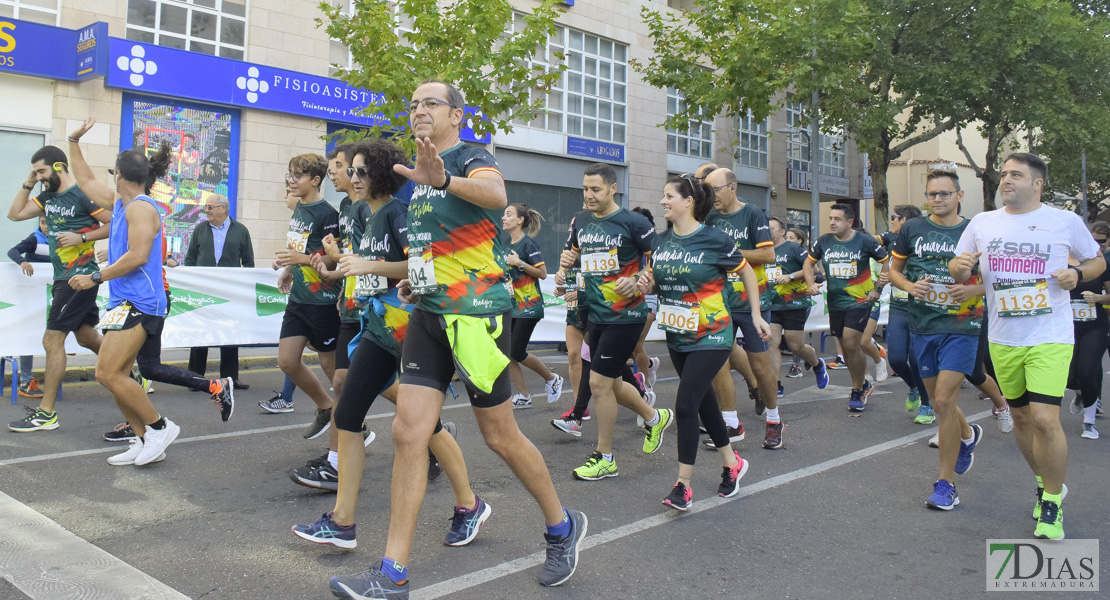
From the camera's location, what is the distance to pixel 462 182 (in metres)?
3.45

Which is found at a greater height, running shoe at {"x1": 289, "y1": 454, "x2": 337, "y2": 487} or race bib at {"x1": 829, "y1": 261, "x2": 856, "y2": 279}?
race bib at {"x1": 829, "y1": 261, "x2": 856, "y2": 279}

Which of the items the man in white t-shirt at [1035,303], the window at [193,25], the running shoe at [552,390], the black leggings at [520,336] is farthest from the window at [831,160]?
the man in white t-shirt at [1035,303]

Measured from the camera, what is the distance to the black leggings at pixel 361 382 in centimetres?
409

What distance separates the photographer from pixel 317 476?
16.5 feet

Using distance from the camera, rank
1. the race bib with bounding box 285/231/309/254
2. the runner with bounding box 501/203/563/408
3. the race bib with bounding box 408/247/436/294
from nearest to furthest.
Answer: the race bib with bounding box 408/247/436/294
the race bib with bounding box 285/231/309/254
the runner with bounding box 501/203/563/408

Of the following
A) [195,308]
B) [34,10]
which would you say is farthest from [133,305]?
[34,10]

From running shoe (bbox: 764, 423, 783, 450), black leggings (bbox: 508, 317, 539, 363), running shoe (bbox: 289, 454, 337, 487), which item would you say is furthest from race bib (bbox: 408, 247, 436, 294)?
black leggings (bbox: 508, 317, 539, 363)

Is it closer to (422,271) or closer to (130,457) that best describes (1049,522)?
(422,271)

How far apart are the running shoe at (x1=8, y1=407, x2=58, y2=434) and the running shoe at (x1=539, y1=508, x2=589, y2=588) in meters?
4.68

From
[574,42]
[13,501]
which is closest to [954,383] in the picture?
[13,501]

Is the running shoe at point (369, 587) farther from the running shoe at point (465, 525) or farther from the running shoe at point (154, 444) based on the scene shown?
the running shoe at point (154, 444)

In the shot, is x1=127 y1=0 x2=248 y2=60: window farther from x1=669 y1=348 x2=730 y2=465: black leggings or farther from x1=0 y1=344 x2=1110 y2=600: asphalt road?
x1=669 y1=348 x2=730 y2=465: black leggings

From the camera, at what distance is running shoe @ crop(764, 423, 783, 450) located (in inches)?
263

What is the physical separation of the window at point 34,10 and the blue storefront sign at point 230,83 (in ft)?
3.09
